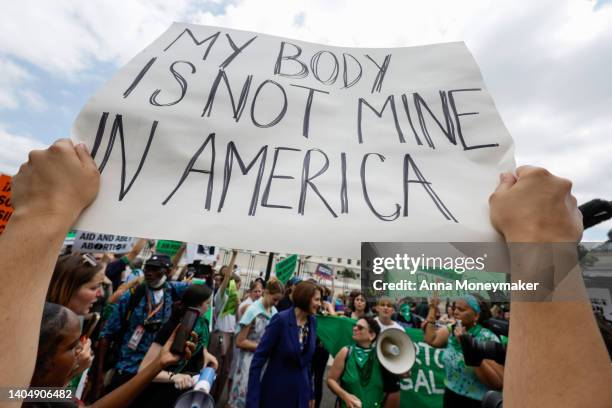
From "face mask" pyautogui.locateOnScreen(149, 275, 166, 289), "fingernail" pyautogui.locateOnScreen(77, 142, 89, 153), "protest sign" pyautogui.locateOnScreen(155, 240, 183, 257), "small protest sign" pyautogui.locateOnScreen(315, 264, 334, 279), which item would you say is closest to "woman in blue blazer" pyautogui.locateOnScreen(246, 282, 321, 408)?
"face mask" pyautogui.locateOnScreen(149, 275, 166, 289)

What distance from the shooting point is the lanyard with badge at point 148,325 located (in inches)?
107

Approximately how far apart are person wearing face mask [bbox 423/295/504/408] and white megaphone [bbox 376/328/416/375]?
37 cm

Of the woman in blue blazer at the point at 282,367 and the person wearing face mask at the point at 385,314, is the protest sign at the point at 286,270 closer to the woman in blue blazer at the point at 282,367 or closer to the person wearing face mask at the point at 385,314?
the person wearing face mask at the point at 385,314

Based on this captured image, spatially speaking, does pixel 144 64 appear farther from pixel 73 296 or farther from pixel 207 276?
pixel 207 276

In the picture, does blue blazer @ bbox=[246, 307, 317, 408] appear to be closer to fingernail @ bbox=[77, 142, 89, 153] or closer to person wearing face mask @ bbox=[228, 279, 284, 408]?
person wearing face mask @ bbox=[228, 279, 284, 408]

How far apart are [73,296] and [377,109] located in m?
2.36

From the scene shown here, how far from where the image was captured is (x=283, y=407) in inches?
100

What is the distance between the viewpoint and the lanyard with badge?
2.72 meters

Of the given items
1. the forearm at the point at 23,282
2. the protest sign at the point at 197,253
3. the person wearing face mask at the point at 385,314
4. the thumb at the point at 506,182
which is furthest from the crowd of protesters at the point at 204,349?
the protest sign at the point at 197,253

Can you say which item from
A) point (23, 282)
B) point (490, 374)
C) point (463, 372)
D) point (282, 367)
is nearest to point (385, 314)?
point (463, 372)

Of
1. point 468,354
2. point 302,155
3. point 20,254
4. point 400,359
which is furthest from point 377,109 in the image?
point 400,359

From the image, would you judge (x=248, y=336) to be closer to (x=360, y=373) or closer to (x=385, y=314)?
(x=360, y=373)

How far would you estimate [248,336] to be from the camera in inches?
153

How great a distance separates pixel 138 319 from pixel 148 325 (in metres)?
0.13
